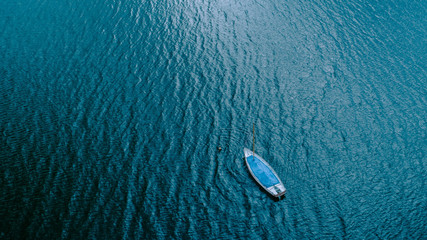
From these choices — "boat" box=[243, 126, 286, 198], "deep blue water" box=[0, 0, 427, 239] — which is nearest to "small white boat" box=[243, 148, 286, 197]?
"boat" box=[243, 126, 286, 198]

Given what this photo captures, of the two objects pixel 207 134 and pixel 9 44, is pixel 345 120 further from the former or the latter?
pixel 9 44

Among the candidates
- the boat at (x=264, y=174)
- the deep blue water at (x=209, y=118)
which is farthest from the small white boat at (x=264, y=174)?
the deep blue water at (x=209, y=118)

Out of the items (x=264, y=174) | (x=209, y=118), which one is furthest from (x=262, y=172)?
(x=209, y=118)

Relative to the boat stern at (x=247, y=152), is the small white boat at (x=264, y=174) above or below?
below

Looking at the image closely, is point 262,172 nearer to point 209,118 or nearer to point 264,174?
point 264,174

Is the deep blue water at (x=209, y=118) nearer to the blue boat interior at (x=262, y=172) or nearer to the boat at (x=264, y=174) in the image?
the boat at (x=264, y=174)
